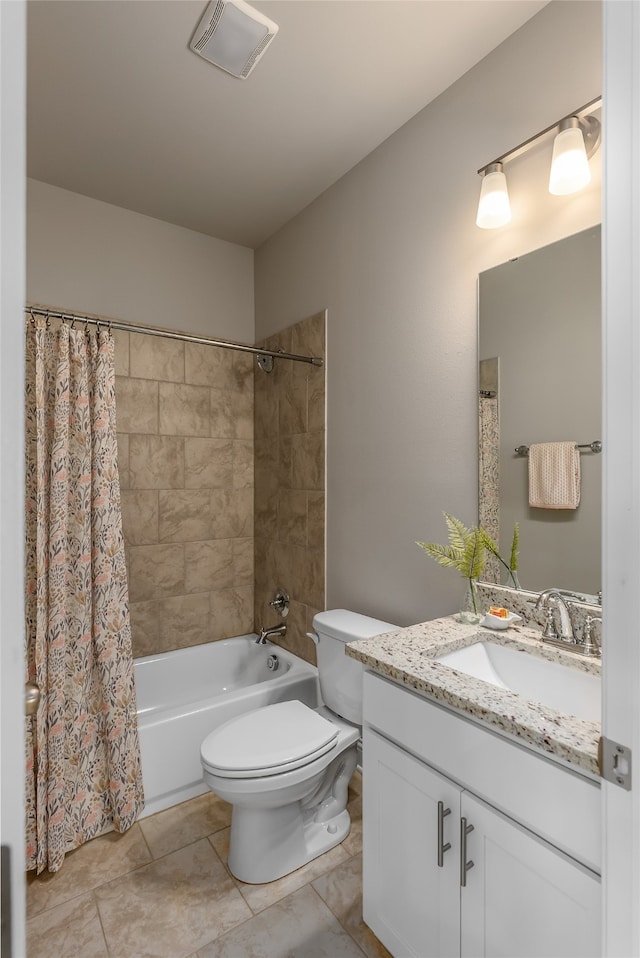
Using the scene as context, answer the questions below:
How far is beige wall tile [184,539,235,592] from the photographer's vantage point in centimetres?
272

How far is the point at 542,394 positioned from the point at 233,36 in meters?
1.43

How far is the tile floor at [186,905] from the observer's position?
137cm

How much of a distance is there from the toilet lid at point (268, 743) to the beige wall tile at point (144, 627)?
3.31 feet

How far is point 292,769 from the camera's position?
153cm

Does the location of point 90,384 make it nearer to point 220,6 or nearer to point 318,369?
point 318,369

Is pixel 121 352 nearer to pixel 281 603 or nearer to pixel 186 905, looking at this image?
pixel 281 603

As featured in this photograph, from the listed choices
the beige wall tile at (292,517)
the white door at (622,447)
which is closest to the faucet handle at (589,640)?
the white door at (622,447)

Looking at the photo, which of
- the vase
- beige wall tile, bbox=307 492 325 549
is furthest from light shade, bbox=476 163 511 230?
beige wall tile, bbox=307 492 325 549

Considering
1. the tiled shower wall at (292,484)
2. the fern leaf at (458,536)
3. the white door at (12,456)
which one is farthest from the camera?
the tiled shower wall at (292,484)

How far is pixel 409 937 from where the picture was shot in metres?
1.22

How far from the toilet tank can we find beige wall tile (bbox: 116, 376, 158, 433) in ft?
4.45

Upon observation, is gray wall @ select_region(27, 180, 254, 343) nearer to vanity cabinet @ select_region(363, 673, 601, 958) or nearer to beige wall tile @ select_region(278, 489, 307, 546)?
beige wall tile @ select_region(278, 489, 307, 546)

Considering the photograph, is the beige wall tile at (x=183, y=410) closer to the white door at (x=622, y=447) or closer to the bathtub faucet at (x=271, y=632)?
the bathtub faucet at (x=271, y=632)

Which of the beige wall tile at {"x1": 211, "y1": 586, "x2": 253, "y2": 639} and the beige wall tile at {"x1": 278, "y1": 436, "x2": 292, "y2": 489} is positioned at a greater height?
the beige wall tile at {"x1": 278, "y1": 436, "x2": 292, "y2": 489}
